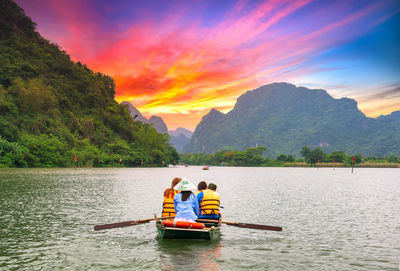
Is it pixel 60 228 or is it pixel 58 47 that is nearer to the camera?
pixel 60 228

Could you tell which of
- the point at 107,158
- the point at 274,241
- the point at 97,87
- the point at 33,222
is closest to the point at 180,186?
the point at 274,241

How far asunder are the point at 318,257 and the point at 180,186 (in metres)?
6.04

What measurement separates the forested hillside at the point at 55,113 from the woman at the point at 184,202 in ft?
260

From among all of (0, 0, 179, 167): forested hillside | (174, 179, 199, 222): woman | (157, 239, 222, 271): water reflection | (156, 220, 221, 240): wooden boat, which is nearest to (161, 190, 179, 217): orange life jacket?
(174, 179, 199, 222): woman

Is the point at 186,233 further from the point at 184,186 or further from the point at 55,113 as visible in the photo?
the point at 55,113

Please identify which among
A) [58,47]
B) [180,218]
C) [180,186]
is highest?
[58,47]

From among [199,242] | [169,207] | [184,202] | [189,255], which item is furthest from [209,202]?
[189,255]

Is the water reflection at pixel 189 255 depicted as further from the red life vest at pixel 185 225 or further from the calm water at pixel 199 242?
the red life vest at pixel 185 225

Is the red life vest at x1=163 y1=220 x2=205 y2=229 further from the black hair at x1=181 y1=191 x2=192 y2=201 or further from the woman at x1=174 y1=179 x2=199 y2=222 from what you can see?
the black hair at x1=181 y1=191 x2=192 y2=201

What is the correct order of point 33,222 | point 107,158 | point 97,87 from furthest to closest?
1. point 97,87
2. point 107,158
3. point 33,222

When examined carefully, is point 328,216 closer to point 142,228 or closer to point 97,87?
point 142,228

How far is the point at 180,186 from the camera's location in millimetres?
13477

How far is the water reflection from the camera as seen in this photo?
34.6 feet

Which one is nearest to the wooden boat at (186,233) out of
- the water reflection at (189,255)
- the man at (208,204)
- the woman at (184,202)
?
the water reflection at (189,255)
